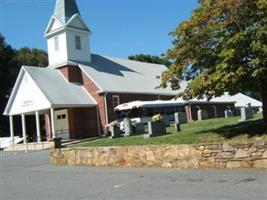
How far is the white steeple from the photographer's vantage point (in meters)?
44.8

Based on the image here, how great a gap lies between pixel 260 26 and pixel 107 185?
7.11 m

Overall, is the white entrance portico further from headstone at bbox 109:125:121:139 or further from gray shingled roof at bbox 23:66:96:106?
headstone at bbox 109:125:121:139

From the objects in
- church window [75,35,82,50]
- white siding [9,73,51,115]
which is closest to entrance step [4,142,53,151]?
white siding [9,73,51,115]

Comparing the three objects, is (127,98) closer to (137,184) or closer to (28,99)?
(28,99)

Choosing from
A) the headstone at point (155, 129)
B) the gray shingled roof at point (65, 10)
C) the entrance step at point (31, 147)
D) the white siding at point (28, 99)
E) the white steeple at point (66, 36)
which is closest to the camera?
the headstone at point (155, 129)

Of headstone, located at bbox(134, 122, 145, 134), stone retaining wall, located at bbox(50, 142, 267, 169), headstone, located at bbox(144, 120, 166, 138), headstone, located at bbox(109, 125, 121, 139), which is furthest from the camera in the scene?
headstone, located at bbox(134, 122, 145, 134)

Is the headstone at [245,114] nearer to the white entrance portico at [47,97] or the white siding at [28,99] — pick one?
the white entrance portico at [47,97]

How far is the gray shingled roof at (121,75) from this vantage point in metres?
43.1

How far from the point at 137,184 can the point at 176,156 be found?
3422 mm

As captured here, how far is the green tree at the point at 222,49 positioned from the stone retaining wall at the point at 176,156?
6.94 ft

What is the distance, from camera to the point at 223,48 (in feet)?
53.3

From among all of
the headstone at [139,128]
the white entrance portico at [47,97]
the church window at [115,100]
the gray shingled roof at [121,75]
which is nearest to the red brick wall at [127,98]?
the church window at [115,100]

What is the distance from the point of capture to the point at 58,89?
40656 mm

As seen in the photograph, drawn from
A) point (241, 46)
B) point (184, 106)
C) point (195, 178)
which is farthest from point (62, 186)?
point (184, 106)
